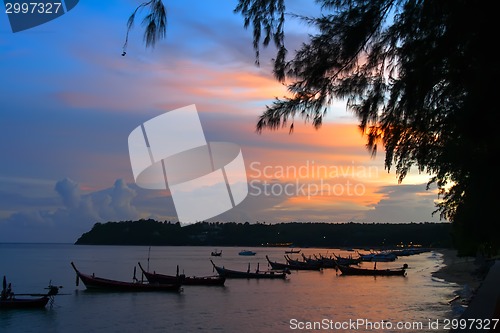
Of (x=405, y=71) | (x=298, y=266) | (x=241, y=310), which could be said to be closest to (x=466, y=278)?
(x=241, y=310)

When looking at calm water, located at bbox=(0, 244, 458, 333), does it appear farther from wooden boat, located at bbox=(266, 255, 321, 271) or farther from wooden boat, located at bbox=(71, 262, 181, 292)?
wooden boat, located at bbox=(266, 255, 321, 271)

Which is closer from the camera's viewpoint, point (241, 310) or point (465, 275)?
point (241, 310)

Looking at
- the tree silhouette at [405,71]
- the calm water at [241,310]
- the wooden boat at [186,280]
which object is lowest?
the calm water at [241,310]

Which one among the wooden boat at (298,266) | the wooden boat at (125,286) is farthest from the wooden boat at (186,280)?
the wooden boat at (298,266)

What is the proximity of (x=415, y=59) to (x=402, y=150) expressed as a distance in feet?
7.31

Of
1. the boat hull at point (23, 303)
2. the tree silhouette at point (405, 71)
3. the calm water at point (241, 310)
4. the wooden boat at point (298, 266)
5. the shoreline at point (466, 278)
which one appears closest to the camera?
the tree silhouette at point (405, 71)

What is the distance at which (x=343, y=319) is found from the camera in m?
26.8

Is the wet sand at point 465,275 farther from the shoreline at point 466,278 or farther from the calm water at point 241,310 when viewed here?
the calm water at point 241,310

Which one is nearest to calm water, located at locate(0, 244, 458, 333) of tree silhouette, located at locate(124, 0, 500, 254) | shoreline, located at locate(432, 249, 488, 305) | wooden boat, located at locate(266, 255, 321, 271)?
shoreline, located at locate(432, 249, 488, 305)

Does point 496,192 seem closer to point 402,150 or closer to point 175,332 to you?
point 402,150

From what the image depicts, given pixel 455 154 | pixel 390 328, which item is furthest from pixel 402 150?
pixel 390 328

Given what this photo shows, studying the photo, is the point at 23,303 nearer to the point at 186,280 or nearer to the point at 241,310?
the point at 241,310

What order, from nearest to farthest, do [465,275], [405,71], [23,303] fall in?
[405,71]
[23,303]
[465,275]

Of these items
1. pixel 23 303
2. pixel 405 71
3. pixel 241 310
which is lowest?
pixel 241 310
